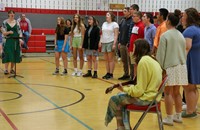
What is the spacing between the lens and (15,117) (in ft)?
17.1

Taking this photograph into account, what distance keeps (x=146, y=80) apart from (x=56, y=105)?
8.23ft

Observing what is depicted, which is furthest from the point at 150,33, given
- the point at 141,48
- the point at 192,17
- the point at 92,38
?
the point at 141,48

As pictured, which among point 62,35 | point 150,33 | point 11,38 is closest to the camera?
point 150,33

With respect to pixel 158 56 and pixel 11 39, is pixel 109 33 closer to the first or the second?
pixel 11 39

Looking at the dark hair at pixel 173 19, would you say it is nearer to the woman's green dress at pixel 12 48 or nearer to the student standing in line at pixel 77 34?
the student standing in line at pixel 77 34

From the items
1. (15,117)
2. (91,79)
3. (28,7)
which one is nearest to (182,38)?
(15,117)

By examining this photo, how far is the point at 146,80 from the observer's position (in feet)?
13.0

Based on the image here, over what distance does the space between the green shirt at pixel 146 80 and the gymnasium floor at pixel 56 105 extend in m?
0.97

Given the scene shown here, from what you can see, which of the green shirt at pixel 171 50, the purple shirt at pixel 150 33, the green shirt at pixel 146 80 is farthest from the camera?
the purple shirt at pixel 150 33

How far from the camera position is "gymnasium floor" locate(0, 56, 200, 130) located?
491 centimetres

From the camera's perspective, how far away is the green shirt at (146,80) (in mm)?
3951

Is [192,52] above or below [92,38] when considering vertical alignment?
below

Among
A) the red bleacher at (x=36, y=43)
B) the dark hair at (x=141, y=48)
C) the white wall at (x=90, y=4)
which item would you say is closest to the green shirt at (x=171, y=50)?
the dark hair at (x=141, y=48)

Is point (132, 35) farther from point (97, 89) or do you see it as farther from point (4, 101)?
point (4, 101)
